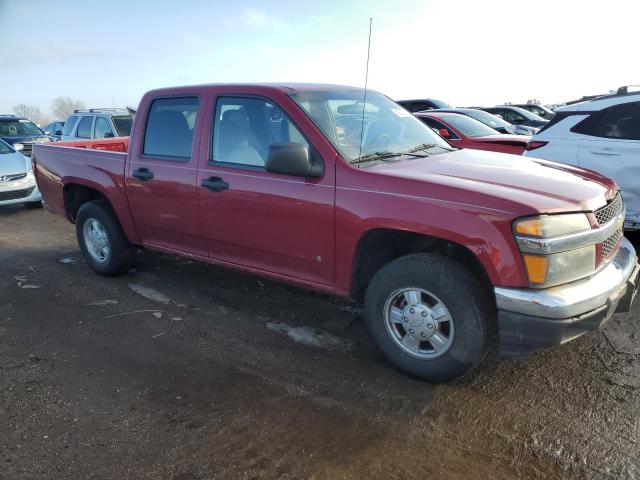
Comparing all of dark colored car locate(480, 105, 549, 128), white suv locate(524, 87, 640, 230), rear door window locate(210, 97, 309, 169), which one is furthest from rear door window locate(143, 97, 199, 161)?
dark colored car locate(480, 105, 549, 128)

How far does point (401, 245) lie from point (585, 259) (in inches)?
42.9

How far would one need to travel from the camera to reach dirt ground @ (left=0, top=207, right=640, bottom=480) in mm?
2551

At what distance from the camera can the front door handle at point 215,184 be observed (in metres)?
3.90

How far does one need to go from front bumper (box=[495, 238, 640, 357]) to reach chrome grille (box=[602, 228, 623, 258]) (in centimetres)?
20

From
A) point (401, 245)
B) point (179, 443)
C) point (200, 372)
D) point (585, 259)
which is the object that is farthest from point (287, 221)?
point (585, 259)

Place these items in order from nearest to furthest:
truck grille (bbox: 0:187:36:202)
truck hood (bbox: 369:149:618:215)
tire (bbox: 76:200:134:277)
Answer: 1. truck hood (bbox: 369:149:618:215)
2. tire (bbox: 76:200:134:277)
3. truck grille (bbox: 0:187:36:202)

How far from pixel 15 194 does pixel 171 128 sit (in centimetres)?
593

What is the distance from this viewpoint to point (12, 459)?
2.63 meters

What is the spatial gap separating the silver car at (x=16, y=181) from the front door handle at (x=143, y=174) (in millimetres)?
5100

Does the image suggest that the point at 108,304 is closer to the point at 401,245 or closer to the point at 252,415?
the point at 252,415

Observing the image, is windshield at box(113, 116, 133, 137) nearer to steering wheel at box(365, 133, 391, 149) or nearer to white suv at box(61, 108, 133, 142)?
white suv at box(61, 108, 133, 142)

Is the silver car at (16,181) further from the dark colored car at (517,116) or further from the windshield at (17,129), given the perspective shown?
the dark colored car at (517,116)

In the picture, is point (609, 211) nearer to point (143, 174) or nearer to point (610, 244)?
point (610, 244)

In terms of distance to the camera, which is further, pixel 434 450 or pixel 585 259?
pixel 585 259
